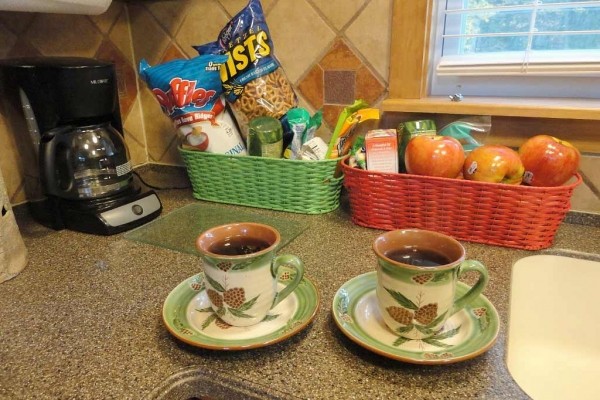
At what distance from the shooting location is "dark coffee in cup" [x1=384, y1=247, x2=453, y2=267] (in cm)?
48

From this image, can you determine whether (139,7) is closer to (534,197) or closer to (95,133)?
(95,133)

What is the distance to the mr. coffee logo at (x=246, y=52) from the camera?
2.89 feet

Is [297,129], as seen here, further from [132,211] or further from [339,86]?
[132,211]

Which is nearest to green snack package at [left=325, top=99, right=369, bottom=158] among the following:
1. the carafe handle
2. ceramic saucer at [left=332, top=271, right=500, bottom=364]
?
ceramic saucer at [left=332, top=271, right=500, bottom=364]

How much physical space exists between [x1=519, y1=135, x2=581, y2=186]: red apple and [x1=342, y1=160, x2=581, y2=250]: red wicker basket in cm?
3

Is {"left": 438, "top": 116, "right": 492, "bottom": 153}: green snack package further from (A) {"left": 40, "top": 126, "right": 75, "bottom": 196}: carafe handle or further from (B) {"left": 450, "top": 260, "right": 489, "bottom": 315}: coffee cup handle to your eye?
(A) {"left": 40, "top": 126, "right": 75, "bottom": 196}: carafe handle

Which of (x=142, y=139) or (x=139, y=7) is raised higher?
(x=139, y=7)

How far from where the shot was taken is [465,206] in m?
0.73

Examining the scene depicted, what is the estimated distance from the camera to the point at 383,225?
0.81 m

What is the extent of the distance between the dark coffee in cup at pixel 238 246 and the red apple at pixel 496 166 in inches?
15.8

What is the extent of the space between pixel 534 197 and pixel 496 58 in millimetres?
364

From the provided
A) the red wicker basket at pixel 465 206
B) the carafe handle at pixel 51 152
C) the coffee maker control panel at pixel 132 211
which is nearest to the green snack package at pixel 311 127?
the red wicker basket at pixel 465 206

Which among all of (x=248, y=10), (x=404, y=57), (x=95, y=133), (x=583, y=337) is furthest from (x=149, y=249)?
(x=583, y=337)

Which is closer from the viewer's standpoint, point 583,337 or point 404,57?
point 583,337
